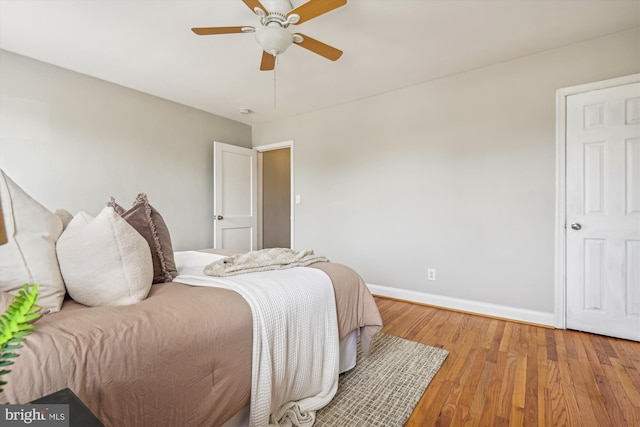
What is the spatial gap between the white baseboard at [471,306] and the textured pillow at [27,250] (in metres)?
2.98

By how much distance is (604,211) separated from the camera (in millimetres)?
2324

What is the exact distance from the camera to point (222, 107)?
3871mm

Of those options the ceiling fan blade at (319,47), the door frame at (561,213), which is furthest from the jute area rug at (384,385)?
the ceiling fan blade at (319,47)

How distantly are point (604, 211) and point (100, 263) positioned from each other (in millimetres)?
3396

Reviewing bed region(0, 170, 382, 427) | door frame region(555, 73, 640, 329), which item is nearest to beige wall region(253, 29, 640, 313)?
door frame region(555, 73, 640, 329)

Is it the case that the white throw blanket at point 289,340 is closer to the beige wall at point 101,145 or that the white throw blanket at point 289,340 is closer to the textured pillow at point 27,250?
the textured pillow at point 27,250

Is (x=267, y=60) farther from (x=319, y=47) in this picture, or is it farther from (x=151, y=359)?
(x=151, y=359)

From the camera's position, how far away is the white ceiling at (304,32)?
1982 mm

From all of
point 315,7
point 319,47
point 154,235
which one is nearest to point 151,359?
point 154,235

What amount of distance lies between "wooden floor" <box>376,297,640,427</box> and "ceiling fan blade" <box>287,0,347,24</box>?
2.21 metres

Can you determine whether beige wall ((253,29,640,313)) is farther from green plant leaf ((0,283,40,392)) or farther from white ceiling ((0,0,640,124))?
green plant leaf ((0,283,40,392))

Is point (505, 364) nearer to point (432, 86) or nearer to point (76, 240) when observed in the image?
point (76, 240)

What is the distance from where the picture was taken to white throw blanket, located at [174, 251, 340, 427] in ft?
3.82

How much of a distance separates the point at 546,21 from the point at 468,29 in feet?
1.78
